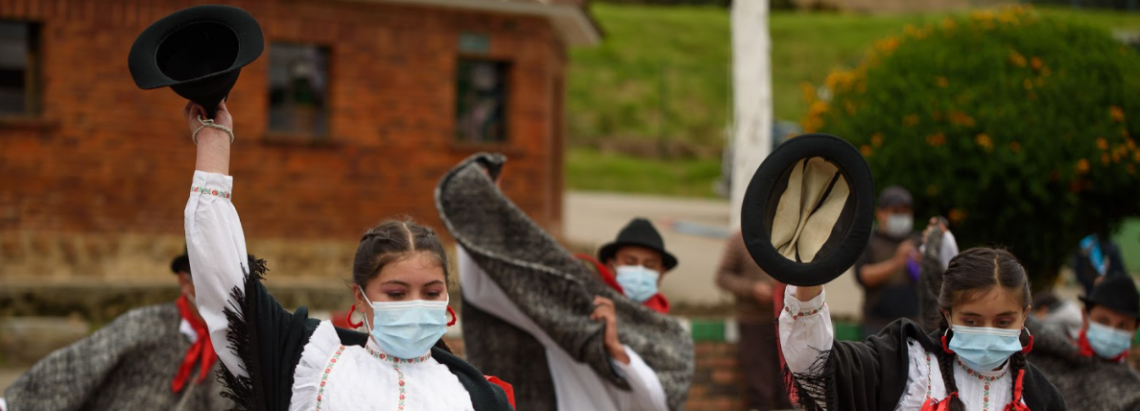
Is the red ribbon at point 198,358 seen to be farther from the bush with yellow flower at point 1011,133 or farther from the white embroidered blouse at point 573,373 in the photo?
the bush with yellow flower at point 1011,133

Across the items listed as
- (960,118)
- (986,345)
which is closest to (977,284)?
(986,345)

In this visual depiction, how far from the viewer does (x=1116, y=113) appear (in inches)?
494

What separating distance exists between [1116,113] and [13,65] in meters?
11.9

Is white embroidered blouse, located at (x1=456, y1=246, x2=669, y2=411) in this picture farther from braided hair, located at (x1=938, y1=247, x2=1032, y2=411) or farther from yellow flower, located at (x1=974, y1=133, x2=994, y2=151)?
yellow flower, located at (x1=974, y1=133, x2=994, y2=151)

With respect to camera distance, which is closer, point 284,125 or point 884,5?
point 284,125

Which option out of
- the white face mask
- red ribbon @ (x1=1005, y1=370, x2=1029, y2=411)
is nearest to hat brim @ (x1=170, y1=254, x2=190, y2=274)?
red ribbon @ (x1=1005, y1=370, x2=1029, y2=411)


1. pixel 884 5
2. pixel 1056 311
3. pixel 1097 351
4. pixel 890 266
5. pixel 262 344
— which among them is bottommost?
pixel 1056 311

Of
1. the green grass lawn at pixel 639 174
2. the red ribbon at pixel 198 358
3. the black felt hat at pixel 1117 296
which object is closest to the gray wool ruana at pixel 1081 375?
the black felt hat at pixel 1117 296

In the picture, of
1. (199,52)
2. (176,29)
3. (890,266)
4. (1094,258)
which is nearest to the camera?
(176,29)

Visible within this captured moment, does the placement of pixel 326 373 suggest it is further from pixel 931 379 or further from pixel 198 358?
pixel 198 358

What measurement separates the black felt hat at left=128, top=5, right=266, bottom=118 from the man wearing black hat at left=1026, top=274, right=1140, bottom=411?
412 centimetres

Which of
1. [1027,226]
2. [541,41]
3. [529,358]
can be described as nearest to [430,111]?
[541,41]

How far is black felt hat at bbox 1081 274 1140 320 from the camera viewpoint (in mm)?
6270

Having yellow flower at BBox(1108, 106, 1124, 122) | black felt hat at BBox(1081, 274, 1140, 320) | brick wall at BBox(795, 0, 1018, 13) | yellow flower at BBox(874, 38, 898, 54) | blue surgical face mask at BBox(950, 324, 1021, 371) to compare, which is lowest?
black felt hat at BBox(1081, 274, 1140, 320)
